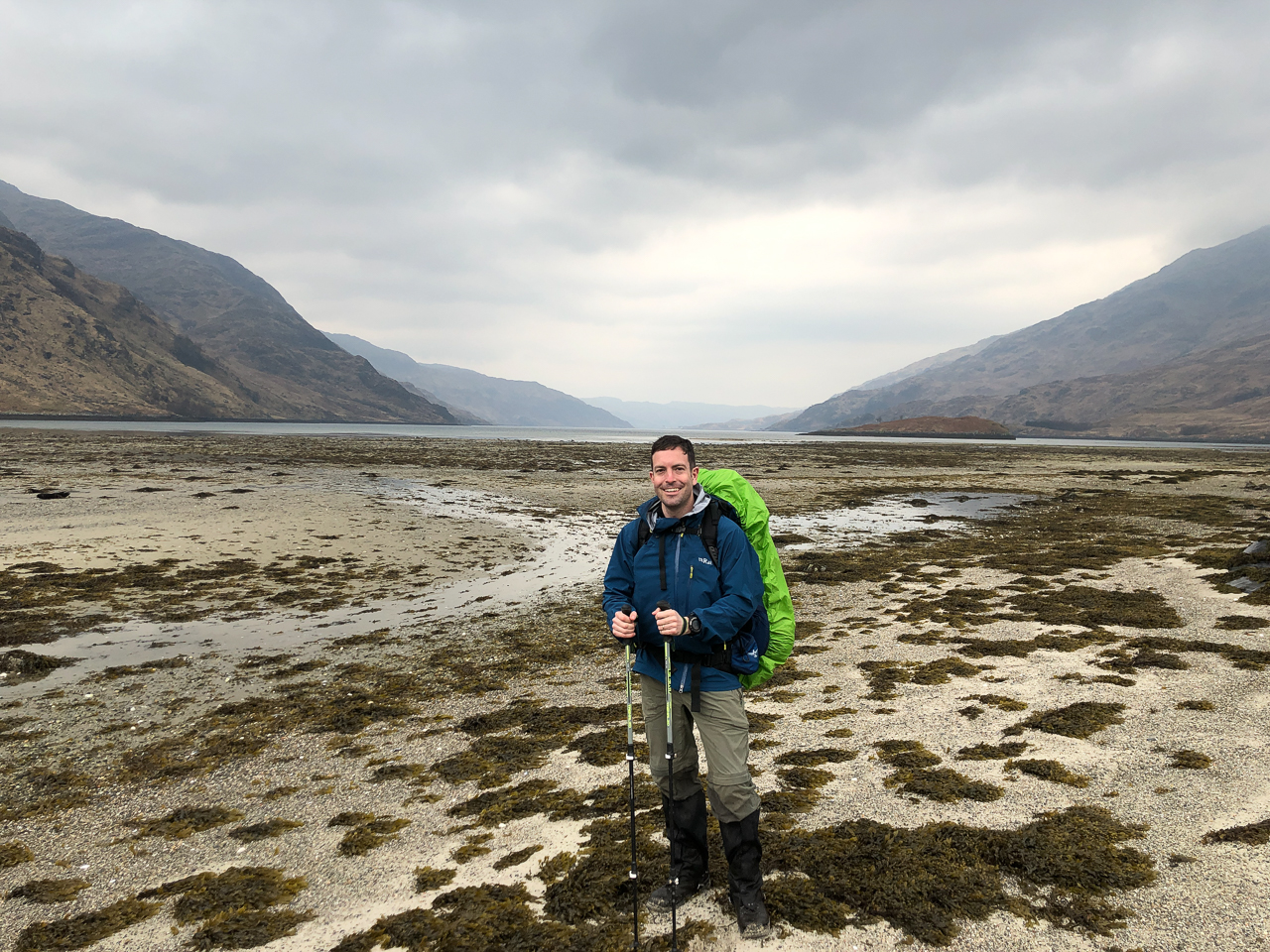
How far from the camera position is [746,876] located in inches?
168

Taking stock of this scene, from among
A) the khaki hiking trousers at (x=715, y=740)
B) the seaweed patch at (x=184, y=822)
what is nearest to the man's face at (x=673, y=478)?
the khaki hiking trousers at (x=715, y=740)

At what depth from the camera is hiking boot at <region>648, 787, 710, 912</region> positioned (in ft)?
14.8

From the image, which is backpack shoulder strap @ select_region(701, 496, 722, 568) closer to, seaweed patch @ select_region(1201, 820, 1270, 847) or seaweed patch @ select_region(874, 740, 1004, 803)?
seaweed patch @ select_region(874, 740, 1004, 803)

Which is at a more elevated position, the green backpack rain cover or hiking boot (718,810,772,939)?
the green backpack rain cover

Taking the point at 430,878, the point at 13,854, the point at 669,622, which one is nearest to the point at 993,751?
the point at 669,622

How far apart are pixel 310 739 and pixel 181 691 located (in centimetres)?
313

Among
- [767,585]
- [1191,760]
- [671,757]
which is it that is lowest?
[1191,760]

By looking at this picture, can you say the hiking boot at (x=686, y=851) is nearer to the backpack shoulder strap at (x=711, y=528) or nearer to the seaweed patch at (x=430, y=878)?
the seaweed patch at (x=430, y=878)

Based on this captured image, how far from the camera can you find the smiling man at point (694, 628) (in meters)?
4.02

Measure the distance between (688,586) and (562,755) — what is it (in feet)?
13.9

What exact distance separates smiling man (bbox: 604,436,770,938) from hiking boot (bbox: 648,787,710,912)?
55 mm

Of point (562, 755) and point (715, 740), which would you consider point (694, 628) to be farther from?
point (562, 755)

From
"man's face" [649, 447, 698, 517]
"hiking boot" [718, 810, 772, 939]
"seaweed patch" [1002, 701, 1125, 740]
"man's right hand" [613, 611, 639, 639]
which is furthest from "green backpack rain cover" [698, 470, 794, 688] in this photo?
"seaweed patch" [1002, 701, 1125, 740]

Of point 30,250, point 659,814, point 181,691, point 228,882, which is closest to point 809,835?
point 659,814
